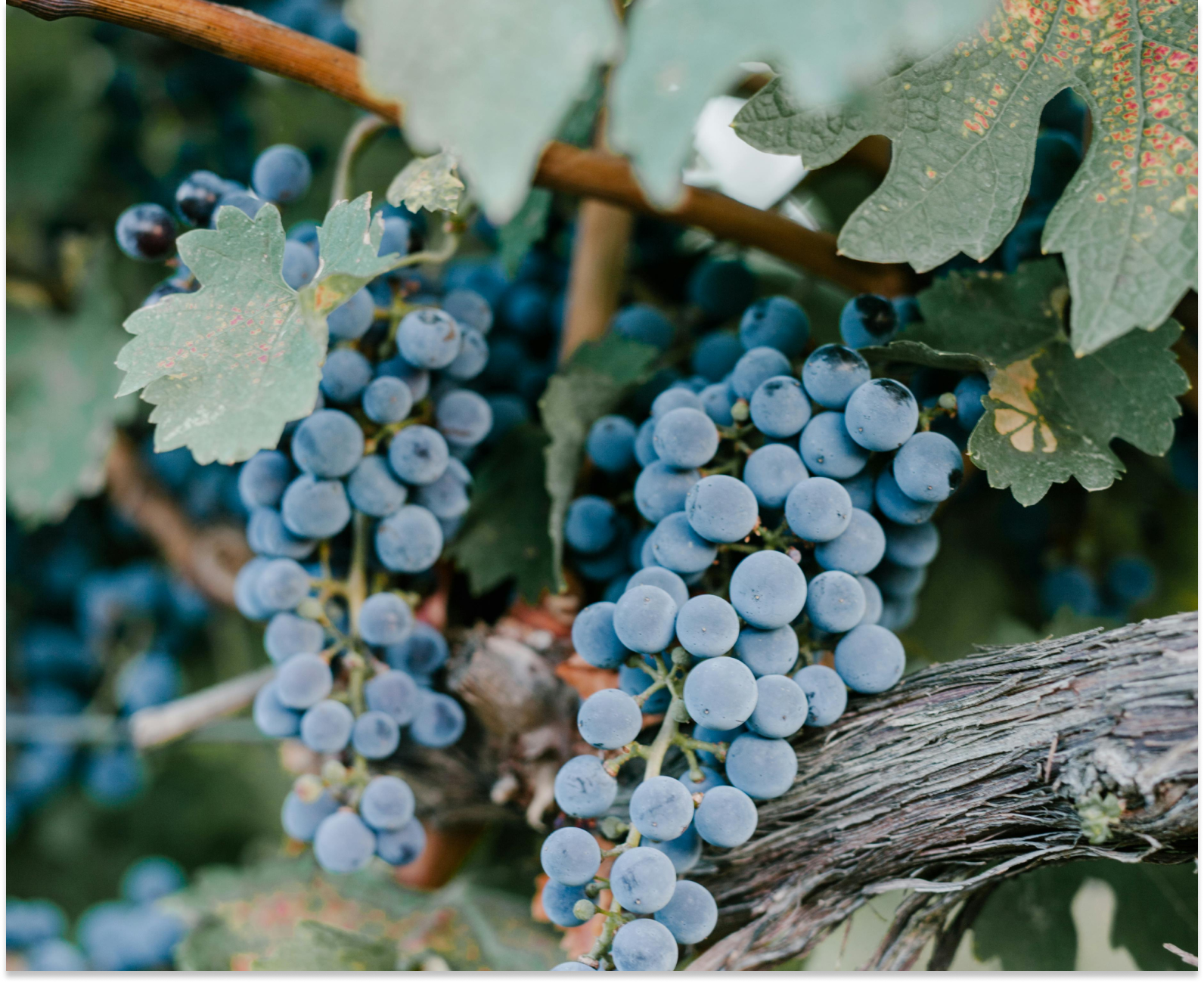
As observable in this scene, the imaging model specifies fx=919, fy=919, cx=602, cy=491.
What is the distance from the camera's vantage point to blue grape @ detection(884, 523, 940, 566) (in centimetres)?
65

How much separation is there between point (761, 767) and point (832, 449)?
21 cm

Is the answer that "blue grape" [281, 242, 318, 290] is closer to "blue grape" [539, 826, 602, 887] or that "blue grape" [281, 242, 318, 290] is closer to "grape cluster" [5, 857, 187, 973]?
"blue grape" [539, 826, 602, 887]

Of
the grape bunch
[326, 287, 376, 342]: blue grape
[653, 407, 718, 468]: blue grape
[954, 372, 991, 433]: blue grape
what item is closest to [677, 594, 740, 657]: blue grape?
the grape bunch

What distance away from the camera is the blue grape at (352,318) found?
681mm

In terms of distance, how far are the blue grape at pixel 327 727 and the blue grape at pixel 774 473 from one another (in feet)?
1.15

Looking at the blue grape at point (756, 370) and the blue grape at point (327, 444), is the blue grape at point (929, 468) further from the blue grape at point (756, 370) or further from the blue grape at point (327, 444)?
the blue grape at point (327, 444)

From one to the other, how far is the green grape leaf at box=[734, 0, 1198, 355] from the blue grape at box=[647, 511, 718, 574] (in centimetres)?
20

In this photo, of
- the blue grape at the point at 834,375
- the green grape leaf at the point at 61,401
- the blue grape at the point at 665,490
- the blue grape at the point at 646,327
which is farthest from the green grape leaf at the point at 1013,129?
the green grape leaf at the point at 61,401

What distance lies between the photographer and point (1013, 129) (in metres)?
0.59

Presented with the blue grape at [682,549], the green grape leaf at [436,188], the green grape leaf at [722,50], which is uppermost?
the green grape leaf at [722,50]

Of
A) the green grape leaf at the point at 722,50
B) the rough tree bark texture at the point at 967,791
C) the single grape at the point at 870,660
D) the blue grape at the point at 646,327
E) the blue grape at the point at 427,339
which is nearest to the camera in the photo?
the green grape leaf at the point at 722,50

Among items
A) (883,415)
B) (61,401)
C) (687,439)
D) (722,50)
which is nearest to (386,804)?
(687,439)

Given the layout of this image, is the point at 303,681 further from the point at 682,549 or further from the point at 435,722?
the point at 682,549
